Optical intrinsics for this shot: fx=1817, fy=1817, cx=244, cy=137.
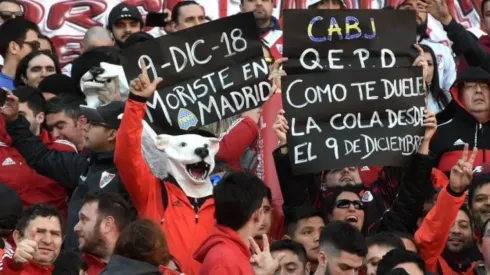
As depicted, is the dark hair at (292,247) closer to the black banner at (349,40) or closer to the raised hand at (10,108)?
the black banner at (349,40)

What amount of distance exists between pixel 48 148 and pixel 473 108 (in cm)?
325

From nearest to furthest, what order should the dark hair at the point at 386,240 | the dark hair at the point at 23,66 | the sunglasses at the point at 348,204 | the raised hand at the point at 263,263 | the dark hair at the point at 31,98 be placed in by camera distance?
the raised hand at the point at 263,263 → the dark hair at the point at 386,240 → the sunglasses at the point at 348,204 → the dark hair at the point at 31,98 → the dark hair at the point at 23,66

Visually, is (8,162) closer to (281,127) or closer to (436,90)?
(281,127)

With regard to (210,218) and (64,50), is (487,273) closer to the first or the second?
(210,218)

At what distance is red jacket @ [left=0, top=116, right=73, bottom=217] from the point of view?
511 inches

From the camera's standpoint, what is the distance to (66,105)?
45.0 ft

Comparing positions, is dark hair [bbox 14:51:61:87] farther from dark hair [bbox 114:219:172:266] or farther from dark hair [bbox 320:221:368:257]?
dark hair [bbox 114:219:172:266]

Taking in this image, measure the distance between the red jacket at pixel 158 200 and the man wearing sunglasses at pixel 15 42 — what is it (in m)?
3.64

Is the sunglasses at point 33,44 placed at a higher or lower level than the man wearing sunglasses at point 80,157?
lower

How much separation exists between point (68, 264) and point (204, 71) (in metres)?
2.36

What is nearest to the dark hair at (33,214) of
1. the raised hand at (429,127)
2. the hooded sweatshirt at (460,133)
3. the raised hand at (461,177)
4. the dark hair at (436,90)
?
the raised hand at (461,177)

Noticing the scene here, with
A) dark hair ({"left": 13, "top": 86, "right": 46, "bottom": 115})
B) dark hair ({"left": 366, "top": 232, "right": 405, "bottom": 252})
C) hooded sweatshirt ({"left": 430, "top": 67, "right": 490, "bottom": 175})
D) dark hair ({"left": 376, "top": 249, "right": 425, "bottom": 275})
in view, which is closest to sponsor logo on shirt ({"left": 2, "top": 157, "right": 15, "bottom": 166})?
dark hair ({"left": 13, "top": 86, "right": 46, "bottom": 115})

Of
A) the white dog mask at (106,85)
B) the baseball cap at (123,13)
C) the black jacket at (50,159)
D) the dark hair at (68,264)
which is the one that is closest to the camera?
the dark hair at (68,264)

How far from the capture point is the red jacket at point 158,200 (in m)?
11.3
